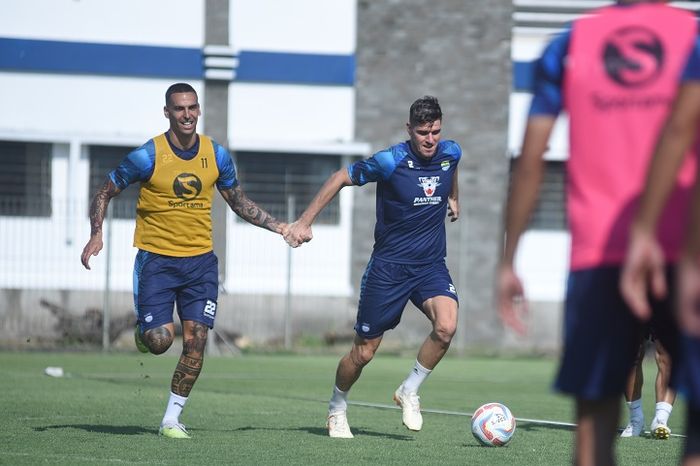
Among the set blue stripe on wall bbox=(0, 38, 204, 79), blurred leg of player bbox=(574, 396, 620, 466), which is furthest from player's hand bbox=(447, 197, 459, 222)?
blue stripe on wall bbox=(0, 38, 204, 79)

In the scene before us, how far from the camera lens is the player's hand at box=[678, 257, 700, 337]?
409 cm

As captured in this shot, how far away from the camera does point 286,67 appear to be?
2702 centimetres

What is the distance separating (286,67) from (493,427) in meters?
18.0

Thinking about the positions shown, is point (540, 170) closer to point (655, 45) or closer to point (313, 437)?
point (655, 45)

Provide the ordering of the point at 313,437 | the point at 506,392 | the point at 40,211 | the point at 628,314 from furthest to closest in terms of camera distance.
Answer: the point at 40,211, the point at 506,392, the point at 313,437, the point at 628,314

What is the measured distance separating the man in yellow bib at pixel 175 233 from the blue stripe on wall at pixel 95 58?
53.1 feet

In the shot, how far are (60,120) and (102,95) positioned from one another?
Result: 0.95 meters

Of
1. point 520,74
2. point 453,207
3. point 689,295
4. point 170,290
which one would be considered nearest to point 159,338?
point 170,290

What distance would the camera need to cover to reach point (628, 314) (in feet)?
15.2

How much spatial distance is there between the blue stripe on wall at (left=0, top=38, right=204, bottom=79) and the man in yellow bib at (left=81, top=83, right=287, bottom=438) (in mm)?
16185

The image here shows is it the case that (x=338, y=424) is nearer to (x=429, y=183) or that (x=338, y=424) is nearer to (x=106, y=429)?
(x=106, y=429)

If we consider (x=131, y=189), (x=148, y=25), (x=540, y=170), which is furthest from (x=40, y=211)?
(x=540, y=170)

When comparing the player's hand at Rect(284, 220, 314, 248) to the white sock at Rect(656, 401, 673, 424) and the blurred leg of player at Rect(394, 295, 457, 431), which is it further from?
the white sock at Rect(656, 401, 673, 424)

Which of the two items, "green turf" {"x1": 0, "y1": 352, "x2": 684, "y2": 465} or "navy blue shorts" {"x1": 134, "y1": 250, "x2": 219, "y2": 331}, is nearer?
"green turf" {"x1": 0, "y1": 352, "x2": 684, "y2": 465}
